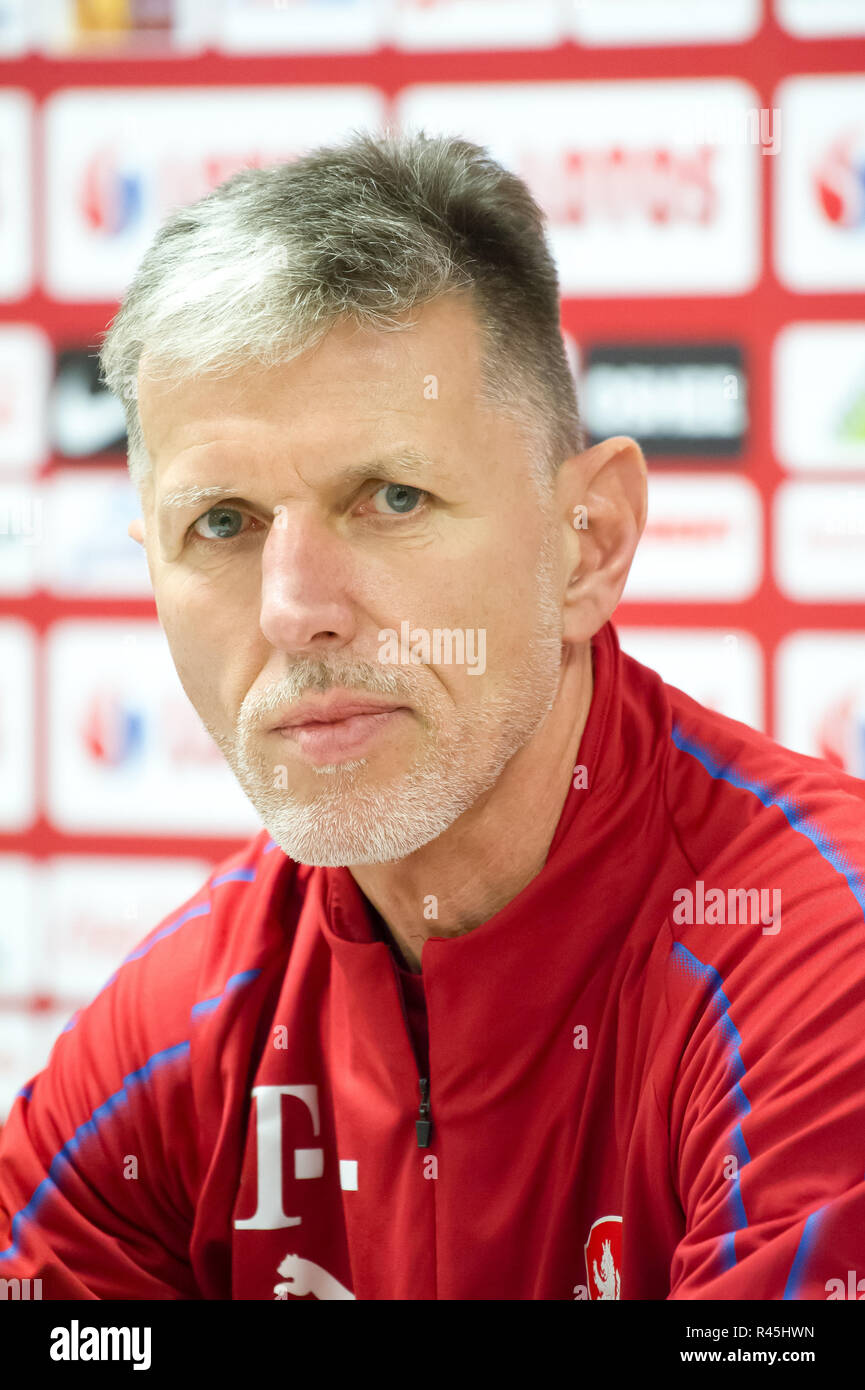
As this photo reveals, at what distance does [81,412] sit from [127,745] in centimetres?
58

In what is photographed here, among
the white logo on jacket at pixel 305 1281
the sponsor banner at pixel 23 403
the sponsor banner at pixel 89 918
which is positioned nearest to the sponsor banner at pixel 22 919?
the sponsor banner at pixel 89 918

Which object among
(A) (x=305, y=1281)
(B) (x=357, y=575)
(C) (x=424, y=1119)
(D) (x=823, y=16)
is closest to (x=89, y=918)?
(A) (x=305, y=1281)

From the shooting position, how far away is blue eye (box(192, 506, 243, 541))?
86 centimetres

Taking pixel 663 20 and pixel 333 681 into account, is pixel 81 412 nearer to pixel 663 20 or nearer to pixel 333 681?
pixel 663 20

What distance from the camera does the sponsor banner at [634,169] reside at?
2.01 meters

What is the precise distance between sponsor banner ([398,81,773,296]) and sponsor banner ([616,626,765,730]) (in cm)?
53

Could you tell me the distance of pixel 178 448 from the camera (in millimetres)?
856

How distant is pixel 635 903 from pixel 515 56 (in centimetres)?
163

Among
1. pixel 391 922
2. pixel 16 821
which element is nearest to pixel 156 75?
pixel 16 821

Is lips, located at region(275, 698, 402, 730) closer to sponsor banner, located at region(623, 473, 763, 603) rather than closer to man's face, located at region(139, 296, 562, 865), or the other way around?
man's face, located at region(139, 296, 562, 865)
